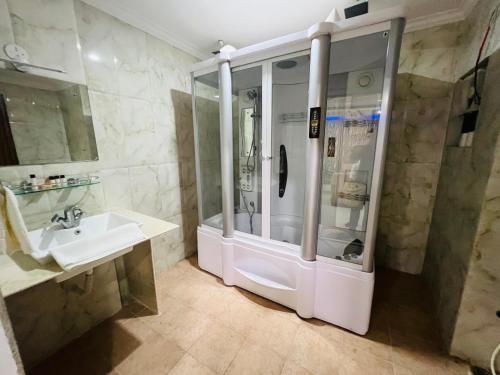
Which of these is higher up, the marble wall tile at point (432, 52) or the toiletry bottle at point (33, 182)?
the marble wall tile at point (432, 52)

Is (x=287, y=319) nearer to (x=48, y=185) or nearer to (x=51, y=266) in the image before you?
(x=51, y=266)

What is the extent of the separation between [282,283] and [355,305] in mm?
529

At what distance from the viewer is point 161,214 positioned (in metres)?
2.02

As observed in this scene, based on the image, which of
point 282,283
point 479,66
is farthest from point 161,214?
point 479,66

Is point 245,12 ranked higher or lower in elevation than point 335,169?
higher

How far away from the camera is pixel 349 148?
5.68 feet

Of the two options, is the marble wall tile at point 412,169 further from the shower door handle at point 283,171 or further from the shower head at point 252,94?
the shower head at point 252,94

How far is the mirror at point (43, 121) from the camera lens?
1.13 metres

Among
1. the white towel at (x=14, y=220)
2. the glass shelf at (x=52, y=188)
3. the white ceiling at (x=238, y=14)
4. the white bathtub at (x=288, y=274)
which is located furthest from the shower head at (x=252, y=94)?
the white towel at (x=14, y=220)

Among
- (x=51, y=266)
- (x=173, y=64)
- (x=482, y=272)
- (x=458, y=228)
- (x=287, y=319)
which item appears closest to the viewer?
(x=51, y=266)

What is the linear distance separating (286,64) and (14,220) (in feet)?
6.17

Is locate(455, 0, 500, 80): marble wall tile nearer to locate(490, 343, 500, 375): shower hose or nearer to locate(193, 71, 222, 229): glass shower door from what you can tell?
locate(490, 343, 500, 375): shower hose

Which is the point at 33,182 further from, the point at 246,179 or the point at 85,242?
the point at 246,179

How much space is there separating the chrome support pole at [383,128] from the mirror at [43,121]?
192 cm
